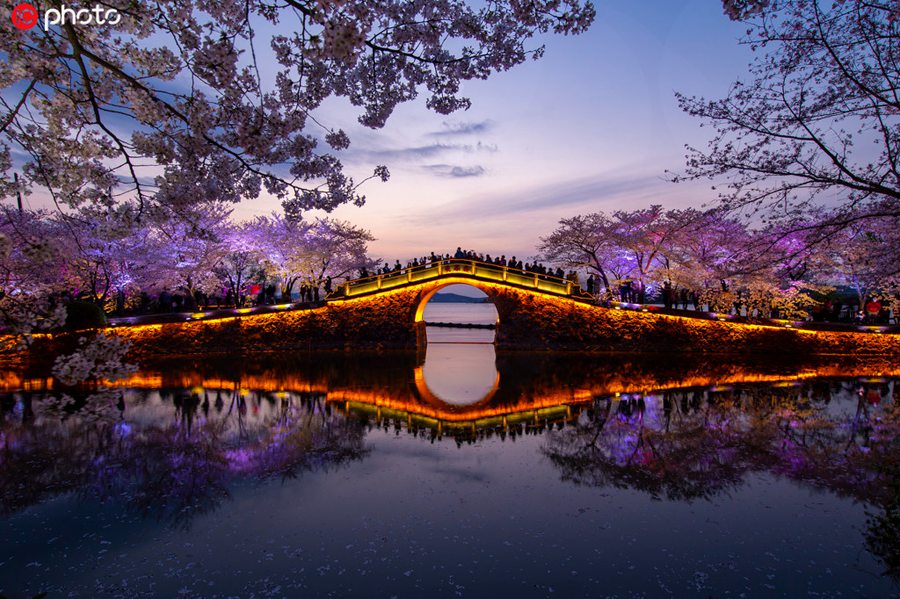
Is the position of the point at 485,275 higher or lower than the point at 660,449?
higher

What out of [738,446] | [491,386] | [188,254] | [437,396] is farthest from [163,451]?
[188,254]

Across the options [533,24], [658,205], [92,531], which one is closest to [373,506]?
[92,531]

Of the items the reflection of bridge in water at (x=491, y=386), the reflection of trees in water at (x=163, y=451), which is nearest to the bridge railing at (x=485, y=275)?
the reflection of bridge in water at (x=491, y=386)

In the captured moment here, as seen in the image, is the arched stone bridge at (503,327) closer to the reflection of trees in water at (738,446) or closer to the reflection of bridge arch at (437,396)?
the reflection of bridge arch at (437,396)

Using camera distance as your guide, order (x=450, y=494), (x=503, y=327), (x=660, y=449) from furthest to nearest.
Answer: (x=503, y=327), (x=660, y=449), (x=450, y=494)

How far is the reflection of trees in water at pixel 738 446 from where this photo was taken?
7.82m

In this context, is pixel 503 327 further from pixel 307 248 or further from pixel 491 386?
pixel 307 248

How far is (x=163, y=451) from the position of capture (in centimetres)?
959

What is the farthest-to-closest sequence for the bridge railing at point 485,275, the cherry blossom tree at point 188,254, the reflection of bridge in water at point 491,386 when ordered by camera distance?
the cherry blossom tree at point 188,254 → the bridge railing at point 485,275 → the reflection of bridge in water at point 491,386

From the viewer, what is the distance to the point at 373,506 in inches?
287

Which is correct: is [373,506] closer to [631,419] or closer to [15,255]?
[631,419]

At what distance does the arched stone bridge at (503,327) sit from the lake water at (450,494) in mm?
10073

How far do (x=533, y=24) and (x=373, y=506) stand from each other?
7288mm

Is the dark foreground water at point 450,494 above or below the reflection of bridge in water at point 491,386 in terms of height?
below
